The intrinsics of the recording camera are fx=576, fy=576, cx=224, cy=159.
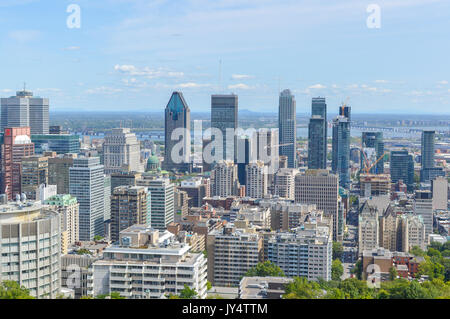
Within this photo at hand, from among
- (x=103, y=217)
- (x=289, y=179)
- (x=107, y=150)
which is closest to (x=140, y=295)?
(x=103, y=217)

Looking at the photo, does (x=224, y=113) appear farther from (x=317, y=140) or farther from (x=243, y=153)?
(x=317, y=140)

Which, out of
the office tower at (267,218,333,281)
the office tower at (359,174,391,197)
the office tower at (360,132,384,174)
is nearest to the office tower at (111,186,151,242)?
the office tower at (267,218,333,281)

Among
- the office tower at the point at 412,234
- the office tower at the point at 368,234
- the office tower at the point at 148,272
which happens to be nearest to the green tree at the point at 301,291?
the office tower at the point at 148,272

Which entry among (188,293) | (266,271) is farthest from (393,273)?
(188,293)

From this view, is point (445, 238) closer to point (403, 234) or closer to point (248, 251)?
point (403, 234)

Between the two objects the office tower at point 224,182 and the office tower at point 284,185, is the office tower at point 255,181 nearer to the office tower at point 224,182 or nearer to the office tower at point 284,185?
the office tower at point 224,182
